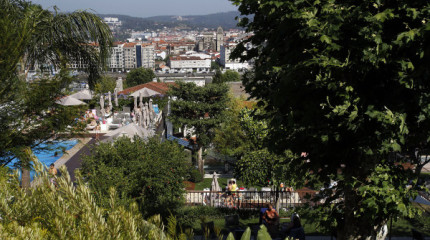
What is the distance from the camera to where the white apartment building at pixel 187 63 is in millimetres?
186350

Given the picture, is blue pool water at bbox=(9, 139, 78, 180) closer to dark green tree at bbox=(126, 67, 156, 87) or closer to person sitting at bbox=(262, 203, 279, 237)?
person sitting at bbox=(262, 203, 279, 237)

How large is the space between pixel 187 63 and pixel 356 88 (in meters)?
185

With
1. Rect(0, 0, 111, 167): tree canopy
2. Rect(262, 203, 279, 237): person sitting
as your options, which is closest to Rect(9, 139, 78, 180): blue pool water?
Rect(0, 0, 111, 167): tree canopy

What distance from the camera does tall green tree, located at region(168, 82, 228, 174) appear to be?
21531 mm

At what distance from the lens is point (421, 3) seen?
4047 mm

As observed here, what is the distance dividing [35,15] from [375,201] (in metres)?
7.13

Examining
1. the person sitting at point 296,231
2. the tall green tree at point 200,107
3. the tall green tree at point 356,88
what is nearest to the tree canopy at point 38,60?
the tall green tree at point 356,88

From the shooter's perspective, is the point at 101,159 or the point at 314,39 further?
the point at 101,159

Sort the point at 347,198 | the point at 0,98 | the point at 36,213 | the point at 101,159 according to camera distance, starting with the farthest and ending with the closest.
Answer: the point at 101,159, the point at 0,98, the point at 347,198, the point at 36,213

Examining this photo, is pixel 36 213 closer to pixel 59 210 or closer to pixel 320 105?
pixel 59 210

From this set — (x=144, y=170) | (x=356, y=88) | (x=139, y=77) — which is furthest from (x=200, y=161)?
(x=139, y=77)

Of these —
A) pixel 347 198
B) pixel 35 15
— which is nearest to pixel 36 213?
pixel 347 198

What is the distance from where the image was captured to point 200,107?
70.0 ft

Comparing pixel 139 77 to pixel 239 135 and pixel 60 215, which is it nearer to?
pixel 239 135
